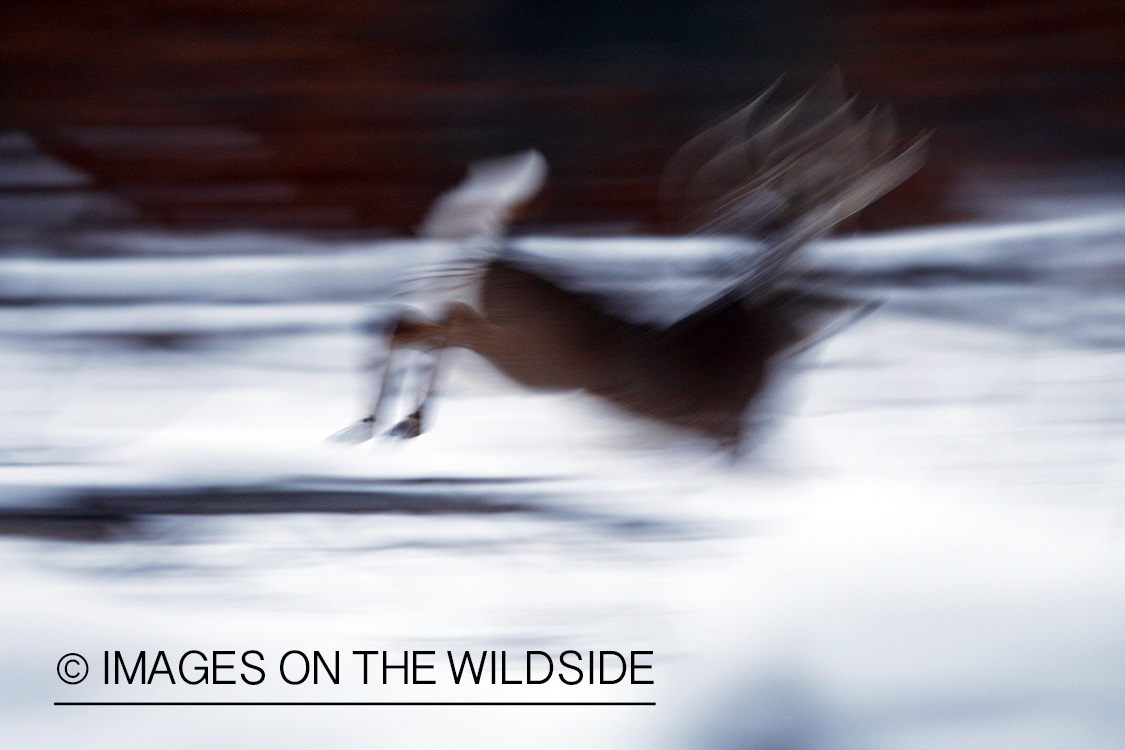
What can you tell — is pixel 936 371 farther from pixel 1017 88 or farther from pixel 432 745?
pixel 432 745

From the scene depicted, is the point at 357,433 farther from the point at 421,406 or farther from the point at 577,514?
the point at 577,514

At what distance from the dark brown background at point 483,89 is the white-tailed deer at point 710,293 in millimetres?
27

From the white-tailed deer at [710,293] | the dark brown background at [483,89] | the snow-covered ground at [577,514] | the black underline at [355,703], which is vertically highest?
the dark brown background at [483,89]

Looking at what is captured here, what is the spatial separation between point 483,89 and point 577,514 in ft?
1.34

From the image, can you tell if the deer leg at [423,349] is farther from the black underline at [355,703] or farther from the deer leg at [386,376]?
the black underline at [355,703]

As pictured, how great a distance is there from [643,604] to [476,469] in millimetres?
201

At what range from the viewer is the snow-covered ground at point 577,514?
65 centimetres

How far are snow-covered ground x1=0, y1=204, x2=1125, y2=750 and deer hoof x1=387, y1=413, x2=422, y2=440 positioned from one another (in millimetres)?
20

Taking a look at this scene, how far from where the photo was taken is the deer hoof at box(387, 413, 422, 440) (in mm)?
655

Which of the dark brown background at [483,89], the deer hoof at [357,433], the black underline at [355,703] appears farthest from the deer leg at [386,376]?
the black underline at [355,703]

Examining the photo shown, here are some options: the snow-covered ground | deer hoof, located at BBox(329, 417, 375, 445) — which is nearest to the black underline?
the snow-covered ground

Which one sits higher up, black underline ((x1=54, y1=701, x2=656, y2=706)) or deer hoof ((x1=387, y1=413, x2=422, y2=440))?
deer hoof ((x1=387, y1=413, x2=422, y2=440))

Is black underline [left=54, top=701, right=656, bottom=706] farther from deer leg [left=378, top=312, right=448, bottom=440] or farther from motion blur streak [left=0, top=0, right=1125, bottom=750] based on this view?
deer leg [left=378, top=312, right=448, bottom=440]

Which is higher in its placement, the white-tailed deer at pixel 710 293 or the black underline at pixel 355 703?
the white-tailed deer at pixel 710 293
